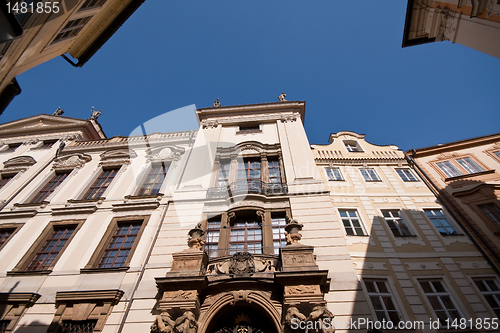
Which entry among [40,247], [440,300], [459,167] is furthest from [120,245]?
[459,167]

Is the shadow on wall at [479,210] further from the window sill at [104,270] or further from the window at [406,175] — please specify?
the window sill at [104,270]

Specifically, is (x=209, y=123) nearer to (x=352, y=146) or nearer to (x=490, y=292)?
(x=352, y=146)

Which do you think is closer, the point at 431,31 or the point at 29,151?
the point at 431,31

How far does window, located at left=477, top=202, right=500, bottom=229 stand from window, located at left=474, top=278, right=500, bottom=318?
3.10 meters

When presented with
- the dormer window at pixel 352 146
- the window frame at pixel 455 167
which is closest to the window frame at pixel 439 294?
the window frame at pixel 455 167

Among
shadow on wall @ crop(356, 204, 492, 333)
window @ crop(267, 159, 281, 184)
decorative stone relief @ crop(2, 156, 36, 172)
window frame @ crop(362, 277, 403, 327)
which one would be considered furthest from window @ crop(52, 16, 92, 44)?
window frame @ crop(362, 277, 403, 327)

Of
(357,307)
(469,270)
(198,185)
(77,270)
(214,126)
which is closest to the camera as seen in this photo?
→ (357,307)

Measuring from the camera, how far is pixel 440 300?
9.91 m

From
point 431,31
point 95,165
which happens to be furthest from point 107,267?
point 431,31

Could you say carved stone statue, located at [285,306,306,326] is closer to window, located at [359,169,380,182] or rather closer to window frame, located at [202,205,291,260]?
window frame, located at [202,205,291,260]

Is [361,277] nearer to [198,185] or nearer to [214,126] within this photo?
[198,185]

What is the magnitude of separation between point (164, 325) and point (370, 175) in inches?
529

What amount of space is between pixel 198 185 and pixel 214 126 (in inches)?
284

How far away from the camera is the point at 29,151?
73.0 feet
